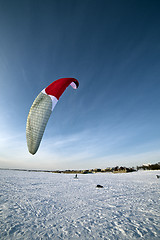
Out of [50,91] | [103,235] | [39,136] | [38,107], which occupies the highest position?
[50,91]

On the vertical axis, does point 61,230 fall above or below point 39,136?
below

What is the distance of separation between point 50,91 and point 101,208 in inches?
236

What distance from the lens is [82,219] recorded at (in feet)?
14.4

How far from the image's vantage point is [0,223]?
3.99m

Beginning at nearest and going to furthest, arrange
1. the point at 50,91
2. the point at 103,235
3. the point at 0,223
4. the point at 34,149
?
the point at 34,149, the point at 50,91, the point at 103,235, the point at 0,223

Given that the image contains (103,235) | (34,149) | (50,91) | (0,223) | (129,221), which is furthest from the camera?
(129,221)

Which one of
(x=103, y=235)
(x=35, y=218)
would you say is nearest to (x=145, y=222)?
(x=103, y=235)

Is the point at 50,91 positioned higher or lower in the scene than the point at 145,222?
higher

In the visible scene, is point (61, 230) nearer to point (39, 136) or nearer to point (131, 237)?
point (131, 237)

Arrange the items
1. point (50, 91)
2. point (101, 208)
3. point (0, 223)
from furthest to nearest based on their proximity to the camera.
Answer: point (101, 208), point (0, 223), point (50, 91)

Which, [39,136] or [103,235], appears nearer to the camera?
[39,136]

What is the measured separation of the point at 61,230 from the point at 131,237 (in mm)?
2173

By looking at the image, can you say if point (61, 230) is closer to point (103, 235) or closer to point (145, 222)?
point (103, 235)

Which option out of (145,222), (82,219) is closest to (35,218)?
(82,219)
